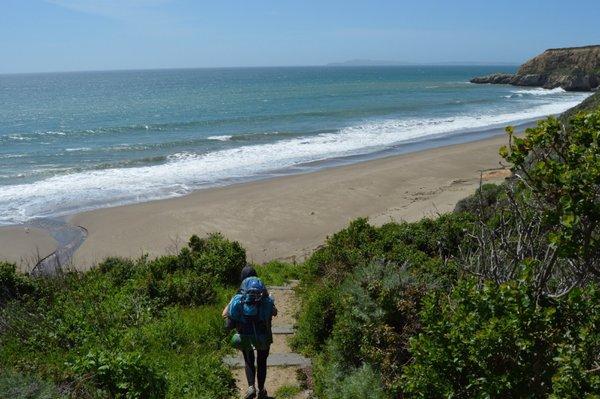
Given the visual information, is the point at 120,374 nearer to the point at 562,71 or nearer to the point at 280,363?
the point at 280,363

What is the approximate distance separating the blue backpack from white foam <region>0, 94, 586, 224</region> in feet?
47.4

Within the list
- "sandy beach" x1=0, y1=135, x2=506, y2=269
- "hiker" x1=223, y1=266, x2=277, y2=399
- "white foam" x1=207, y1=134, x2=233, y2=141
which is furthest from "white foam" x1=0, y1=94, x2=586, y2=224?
"hiker" x1=223, y1=266, x2=277, y2=399

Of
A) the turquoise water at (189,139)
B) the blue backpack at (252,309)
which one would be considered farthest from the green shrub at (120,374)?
the turquoise water at (189,139)

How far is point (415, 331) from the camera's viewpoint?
232 inches

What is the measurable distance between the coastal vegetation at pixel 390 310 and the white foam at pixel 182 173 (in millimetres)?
9852

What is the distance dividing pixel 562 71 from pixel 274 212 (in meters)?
86.2

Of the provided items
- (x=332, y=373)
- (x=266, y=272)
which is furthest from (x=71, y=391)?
(x=266, y=272)

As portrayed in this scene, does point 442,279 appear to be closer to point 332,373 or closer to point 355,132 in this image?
point 332,373

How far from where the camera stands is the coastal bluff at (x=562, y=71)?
76.4 metres

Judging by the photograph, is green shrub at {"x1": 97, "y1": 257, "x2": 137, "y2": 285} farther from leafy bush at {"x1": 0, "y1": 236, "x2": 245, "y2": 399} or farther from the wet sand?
the wet sand

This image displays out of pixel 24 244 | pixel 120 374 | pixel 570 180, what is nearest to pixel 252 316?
pixel 120 374

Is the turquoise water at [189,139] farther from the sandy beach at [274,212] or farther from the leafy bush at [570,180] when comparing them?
the leafy bush at [570,180]

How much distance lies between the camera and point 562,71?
293 ft

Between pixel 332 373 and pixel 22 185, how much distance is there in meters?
20.2
